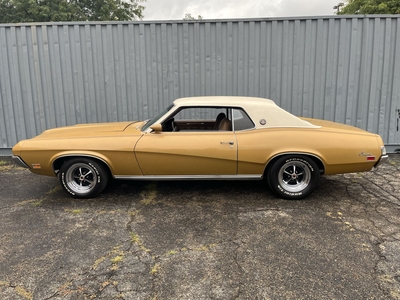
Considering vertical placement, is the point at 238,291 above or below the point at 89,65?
below

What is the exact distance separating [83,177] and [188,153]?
5.09ft

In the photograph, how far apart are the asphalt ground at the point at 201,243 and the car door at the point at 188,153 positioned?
1.57 ft

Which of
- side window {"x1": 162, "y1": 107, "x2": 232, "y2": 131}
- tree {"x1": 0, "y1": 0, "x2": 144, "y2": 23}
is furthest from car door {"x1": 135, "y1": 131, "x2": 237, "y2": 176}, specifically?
tree {"x1": 0, "y1": 0, "x2": 144, "y2": 23}

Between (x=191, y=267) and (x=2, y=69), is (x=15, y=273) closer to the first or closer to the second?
(x=191, y=267)

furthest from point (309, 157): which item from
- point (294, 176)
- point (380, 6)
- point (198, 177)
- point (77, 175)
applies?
point (380, 6)

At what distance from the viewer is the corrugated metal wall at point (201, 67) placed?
6848 millimetres

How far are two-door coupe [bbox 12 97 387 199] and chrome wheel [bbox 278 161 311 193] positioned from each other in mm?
13

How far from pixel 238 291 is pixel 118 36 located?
6061 mm

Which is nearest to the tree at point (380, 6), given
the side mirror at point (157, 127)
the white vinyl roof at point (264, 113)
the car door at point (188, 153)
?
the white vinyl roof at point (264, 113)

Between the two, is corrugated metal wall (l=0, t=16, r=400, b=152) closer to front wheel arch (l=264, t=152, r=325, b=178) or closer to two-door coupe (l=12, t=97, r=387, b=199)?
two-door coupe (l=12, t=97, r=387, b=199)

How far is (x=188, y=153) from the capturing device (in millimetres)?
4289

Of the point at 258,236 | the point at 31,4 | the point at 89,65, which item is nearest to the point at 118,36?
the point at 89,65

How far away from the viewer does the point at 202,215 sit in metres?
4.04

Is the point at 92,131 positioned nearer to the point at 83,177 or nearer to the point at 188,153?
the point at 83,177
